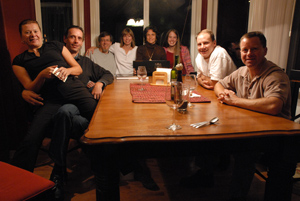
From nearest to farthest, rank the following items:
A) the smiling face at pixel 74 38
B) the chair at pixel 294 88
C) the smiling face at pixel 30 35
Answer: the smiling face at pixel 30 35 → the chair at pixel 294 88 → the smiling face at pixel 74 38

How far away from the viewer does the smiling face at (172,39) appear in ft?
12.7

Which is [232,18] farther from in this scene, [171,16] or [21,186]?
[21,186]

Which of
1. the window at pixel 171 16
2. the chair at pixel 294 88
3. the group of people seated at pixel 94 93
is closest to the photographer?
the group of people seated at pixel 94 93

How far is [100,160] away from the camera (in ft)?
3.27

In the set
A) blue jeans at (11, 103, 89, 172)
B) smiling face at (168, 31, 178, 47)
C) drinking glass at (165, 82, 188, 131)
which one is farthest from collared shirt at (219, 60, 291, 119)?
smiling face at (168, 31, 178, 47)

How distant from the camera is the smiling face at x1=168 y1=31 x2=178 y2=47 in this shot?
A: 388 cm

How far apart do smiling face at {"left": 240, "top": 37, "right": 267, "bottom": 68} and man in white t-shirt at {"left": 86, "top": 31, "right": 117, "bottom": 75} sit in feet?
7.59

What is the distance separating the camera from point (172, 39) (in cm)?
391

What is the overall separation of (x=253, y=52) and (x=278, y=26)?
179cm

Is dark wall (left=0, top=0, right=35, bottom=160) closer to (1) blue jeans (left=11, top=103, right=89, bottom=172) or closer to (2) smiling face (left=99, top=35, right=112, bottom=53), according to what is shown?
(1) blue jeans (left=11, top=103, right=89, bottom=172)

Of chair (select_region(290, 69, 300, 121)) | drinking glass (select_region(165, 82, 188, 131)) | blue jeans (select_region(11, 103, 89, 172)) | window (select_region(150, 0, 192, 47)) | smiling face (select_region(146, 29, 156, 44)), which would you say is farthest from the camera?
window (select_region(150, 0, 192, 47))

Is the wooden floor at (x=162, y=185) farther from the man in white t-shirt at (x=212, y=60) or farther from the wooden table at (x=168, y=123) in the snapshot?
the man in white t-shirt at (x=212, y=60)

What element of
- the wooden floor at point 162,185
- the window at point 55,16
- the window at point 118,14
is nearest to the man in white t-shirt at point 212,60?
the wooden floor at point 162,185

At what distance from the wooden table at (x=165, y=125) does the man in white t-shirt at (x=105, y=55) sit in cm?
210
